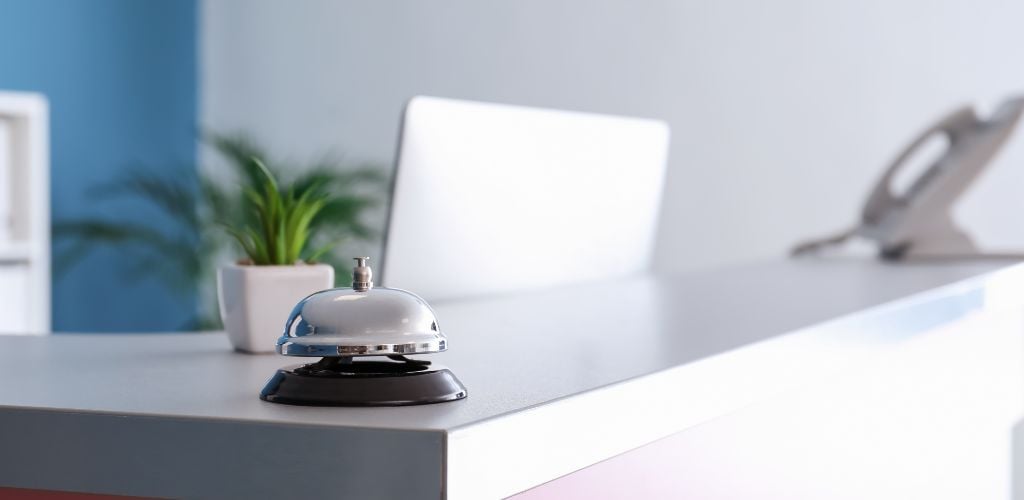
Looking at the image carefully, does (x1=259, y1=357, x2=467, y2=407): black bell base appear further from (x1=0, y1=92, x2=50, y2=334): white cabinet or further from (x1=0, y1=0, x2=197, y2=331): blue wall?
(x1=0, y1=0, x2=197, y2=331): blue wall

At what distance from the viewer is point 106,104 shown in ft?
17.6

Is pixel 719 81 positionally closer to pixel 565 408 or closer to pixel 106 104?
pixel 106 104

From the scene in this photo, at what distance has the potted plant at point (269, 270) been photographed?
1.04m

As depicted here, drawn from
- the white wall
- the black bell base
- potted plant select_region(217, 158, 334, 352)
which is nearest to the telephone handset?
the white wall

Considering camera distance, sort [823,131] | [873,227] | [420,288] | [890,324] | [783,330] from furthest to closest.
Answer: [823,131]
[873,227]
[420,288]
[890,324]
[783,330]

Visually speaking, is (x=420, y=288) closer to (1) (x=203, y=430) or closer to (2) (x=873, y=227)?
(1) (x=203, y=430)

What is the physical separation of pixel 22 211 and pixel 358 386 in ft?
12.9

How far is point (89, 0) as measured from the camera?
5.24 meters

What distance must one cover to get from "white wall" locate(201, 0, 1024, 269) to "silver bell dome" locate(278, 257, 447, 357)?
12.8ft

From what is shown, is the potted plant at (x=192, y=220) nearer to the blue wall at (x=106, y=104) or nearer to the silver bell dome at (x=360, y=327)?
the blue wall at (x=106, y=104)

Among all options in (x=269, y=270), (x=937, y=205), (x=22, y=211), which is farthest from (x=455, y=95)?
(x=269, y=270)

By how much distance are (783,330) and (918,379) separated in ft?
2.15

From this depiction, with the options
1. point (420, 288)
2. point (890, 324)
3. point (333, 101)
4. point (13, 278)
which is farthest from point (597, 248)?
point (333, 101)

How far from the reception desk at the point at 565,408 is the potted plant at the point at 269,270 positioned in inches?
1.3
